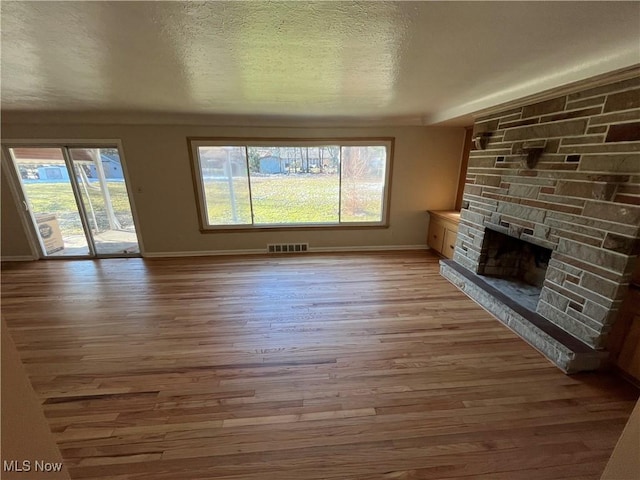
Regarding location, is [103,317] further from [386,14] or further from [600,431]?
[600,431]

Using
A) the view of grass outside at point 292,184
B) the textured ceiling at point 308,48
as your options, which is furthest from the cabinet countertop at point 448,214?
the textured ceiling at point 308,48

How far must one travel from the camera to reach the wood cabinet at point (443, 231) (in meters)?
3.98

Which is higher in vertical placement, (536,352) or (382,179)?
(382,179)

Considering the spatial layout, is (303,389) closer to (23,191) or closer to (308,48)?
(308,48)

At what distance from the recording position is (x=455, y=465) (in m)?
1.39

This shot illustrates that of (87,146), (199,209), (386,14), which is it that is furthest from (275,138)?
(386,14)

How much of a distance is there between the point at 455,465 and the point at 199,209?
446 centimetres

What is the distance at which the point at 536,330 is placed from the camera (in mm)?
2205

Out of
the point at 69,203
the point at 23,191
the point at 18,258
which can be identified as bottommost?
the point at 18,258

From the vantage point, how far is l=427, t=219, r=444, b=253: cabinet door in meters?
4.33

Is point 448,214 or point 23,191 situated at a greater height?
point 23,191

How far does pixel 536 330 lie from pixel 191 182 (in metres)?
4.80

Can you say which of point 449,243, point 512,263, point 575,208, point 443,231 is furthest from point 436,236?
point 575,208

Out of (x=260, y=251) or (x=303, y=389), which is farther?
(x=260, y=251)
